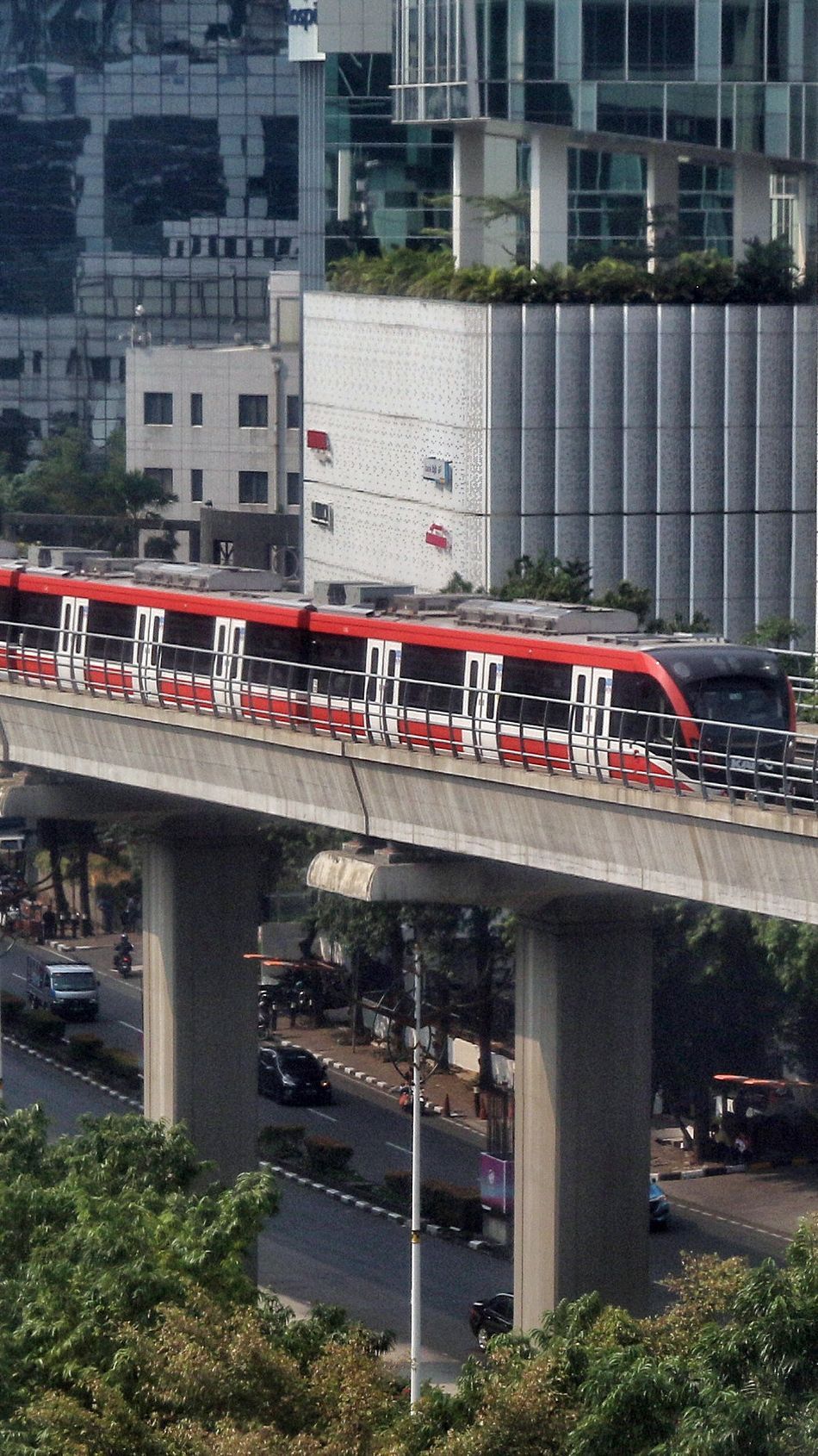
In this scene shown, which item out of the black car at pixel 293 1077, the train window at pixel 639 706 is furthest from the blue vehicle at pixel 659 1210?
the train window at pixel 639 706

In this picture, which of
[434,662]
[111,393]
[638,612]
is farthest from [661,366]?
[111,393]

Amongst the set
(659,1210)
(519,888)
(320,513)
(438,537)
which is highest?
(320,513)

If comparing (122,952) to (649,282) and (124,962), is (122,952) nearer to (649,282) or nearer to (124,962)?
(124,962)

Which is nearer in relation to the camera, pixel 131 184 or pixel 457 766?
pixel 457 766

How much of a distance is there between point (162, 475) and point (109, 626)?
8026 centimetres

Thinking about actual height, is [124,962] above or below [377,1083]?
above

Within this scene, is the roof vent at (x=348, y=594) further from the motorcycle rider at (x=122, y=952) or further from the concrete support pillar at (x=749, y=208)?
the motorcycle rider at (x=122, y=952)

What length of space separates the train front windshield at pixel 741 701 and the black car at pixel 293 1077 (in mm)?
32702

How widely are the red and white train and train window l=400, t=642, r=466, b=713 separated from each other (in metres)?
0.04

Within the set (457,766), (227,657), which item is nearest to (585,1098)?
(457,766)

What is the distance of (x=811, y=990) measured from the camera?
59.8 meters

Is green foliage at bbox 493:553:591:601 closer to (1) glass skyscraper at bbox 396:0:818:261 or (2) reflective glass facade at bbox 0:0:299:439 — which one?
(1) glass skyscraper at bbox 396:0:818:261

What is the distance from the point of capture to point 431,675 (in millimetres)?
45094

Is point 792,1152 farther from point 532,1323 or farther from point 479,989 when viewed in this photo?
point 532,1323
